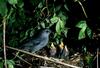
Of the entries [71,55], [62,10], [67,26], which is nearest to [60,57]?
[71,55]

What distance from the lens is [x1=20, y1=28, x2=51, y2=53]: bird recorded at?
2.72 m

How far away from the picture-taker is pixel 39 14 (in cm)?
260

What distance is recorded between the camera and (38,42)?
9.48 ft

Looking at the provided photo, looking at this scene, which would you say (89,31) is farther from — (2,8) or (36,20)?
(2,8)

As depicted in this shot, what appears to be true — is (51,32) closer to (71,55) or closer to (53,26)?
(53,26)

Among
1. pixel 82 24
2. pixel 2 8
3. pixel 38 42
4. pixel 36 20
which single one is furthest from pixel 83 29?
pixel 2 8

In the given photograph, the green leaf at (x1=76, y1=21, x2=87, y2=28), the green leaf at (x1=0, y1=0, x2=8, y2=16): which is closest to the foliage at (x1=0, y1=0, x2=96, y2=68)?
the green leaf at (x1=76, y1=21, x2=87, y2=28)

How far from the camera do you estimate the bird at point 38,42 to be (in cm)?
272

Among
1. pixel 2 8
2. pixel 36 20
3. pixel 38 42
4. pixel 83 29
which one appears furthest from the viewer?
pixel 38 42

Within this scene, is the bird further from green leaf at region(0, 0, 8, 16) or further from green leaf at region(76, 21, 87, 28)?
green leaf at region(0, 0, 8, 16)

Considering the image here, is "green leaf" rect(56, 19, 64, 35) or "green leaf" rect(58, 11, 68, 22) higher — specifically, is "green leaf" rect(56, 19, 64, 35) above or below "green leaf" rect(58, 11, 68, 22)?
below

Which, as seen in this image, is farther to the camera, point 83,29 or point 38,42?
point 38,42

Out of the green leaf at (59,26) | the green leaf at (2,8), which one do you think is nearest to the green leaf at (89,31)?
the green leaf at (59,26)

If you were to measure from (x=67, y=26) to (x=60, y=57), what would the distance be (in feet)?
1.07
